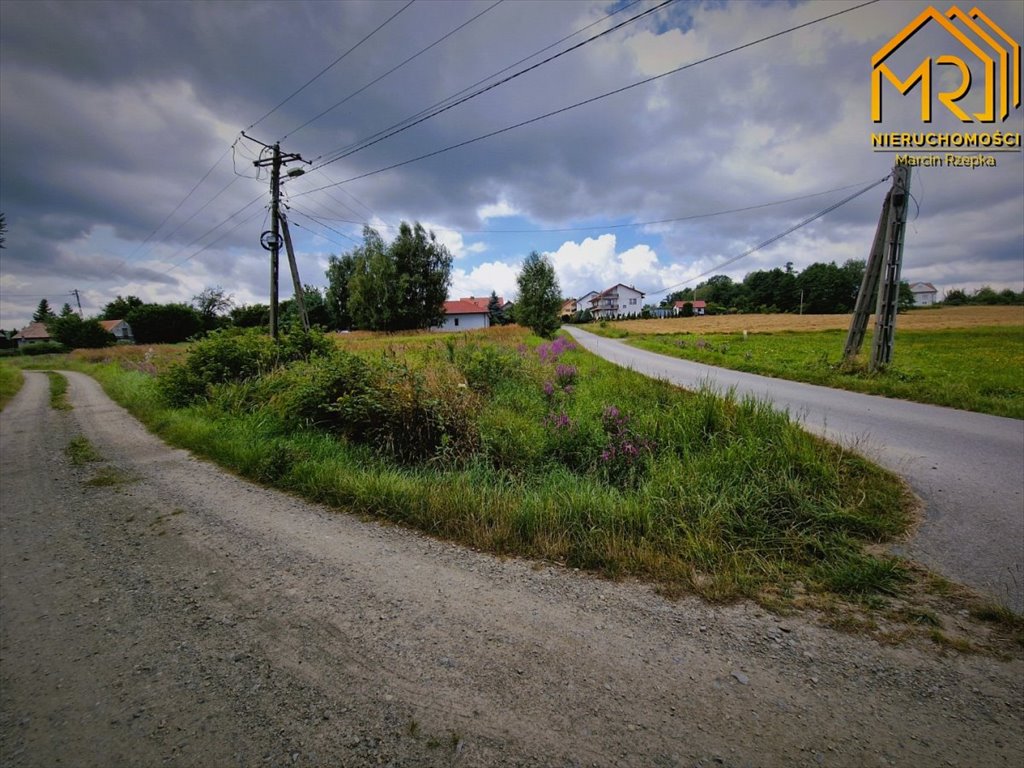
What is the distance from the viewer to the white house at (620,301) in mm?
107938

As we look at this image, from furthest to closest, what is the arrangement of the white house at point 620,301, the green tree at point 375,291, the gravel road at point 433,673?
1. the white house at point 620,301
2. the green tree at point 375,291
3. the gravel road at point 433,673

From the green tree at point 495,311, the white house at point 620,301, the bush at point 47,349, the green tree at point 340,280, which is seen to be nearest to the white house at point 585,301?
the white house at point 620,301

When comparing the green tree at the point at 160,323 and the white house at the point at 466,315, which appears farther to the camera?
the white house at the point at 466,315

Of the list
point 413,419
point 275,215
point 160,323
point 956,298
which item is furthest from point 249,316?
point 956,298

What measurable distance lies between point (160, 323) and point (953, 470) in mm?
73295

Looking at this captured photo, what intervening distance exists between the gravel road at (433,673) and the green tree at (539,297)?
38.2m

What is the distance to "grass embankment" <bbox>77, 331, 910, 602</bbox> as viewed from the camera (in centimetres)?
304

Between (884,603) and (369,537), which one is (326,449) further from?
(884,603)

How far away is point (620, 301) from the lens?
108 metres

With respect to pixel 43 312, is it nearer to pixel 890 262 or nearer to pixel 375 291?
pixel 375 291

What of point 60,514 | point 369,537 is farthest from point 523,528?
point 60,514

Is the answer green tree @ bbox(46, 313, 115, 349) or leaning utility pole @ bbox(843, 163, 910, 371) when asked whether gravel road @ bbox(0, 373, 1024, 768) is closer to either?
leaning utility pole @ bbox(843, 163, 910, 371)

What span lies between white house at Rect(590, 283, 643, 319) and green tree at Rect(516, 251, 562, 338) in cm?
6966

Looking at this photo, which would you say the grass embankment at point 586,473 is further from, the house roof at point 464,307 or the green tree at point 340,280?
the house roof at point 464,307
